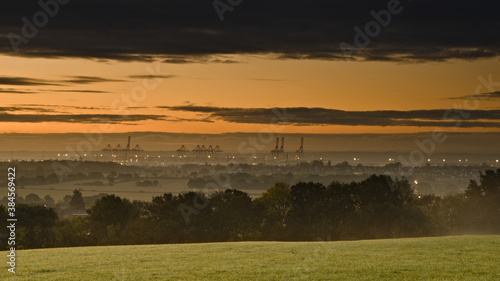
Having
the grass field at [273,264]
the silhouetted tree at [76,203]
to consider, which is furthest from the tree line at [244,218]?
the silhouetted tree at [76,203]

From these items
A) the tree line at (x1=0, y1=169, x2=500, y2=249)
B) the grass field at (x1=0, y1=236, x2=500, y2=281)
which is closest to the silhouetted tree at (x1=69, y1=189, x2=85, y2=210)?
the tree line at (x1=0, y1=169, x2=500, y2=249)

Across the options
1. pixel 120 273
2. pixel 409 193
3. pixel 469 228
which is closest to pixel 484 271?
pixel 120 273

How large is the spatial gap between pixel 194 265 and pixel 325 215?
5713cm

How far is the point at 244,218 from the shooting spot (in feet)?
271

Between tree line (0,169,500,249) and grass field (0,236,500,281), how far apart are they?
32.6 m

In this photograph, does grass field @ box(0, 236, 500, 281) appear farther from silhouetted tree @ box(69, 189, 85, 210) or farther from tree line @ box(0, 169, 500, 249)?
silhouetted tree @ box(69, 189, 85, 210)

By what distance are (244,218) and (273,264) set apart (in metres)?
52.4

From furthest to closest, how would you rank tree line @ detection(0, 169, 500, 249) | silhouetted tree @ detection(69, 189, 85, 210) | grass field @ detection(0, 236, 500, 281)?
silhouetted tree @ detection(69, 189, 85, 210) < tree line @ detection(0, 169, 500, 249) < grass field @ detection(0, 236, 500, 281)

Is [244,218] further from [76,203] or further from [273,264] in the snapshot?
[76,203]

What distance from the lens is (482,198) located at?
361 ft

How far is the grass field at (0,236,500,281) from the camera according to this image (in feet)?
87.9

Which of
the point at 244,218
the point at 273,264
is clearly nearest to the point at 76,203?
the point at 244,218

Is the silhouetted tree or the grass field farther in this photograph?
the silhouetted tree

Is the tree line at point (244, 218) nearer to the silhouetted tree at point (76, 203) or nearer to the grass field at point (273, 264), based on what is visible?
the grass field at point (273, 264)
